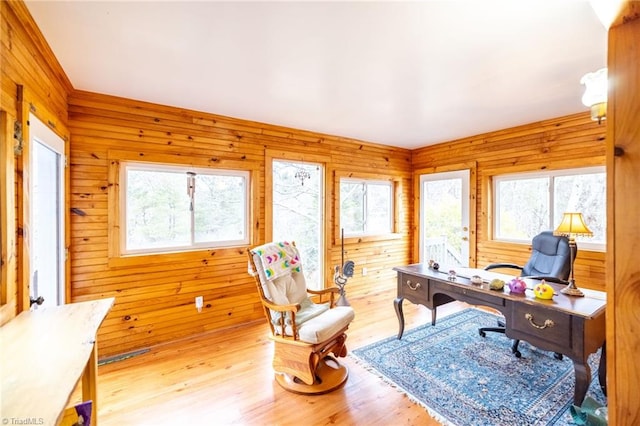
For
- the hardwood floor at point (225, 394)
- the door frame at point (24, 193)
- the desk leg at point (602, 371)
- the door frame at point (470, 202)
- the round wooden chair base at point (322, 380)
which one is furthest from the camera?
the door frame at point (470, 202)

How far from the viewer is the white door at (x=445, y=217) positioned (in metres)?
4.33

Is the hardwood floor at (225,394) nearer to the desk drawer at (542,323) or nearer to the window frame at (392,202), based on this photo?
the desk drawer at (542,323)

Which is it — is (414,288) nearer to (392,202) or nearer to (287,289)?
(287,289)

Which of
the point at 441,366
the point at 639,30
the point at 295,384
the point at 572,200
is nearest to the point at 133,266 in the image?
the point at 295,384

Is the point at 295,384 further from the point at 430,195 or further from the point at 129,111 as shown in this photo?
the point at 430,195

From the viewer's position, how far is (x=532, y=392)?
7.04ft

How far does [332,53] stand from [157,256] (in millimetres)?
2491

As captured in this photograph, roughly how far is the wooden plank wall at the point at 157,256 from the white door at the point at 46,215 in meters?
0.18

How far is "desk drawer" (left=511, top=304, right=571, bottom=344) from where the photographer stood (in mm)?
1887

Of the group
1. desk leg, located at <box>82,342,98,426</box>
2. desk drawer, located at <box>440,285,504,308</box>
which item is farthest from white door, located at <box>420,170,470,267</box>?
desk leg, located at <box>82,342,98,426</box>

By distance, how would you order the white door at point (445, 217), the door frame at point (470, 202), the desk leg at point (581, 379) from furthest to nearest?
the white door at point (445, 217) → the door frame at point (470, 202) → the desk leg at point (581, 379)

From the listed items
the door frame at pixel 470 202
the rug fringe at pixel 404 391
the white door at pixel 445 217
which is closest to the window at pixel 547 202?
the door frame at pixel 470 202

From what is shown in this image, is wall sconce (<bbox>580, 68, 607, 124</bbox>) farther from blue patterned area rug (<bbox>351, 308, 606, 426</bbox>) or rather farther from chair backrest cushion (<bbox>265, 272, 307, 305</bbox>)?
chair backrest cushion (<bbox>265, 272, 307, 305</bbox>)

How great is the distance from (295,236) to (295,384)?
2.04 m
